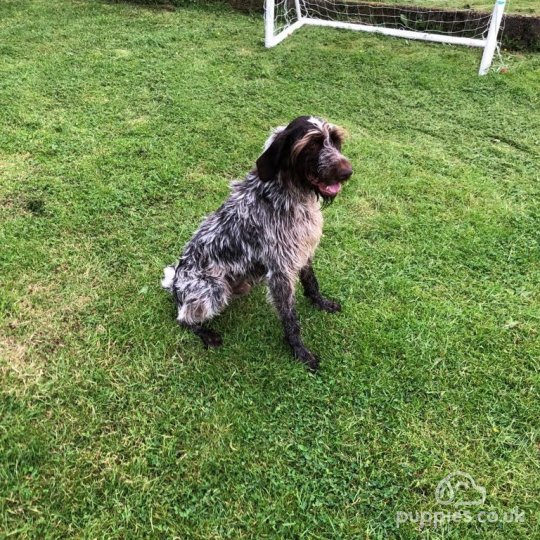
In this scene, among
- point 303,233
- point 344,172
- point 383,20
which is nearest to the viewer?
point 344,172

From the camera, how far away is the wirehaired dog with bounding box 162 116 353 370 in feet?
9.60

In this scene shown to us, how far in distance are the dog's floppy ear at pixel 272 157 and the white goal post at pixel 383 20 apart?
5.07 meters

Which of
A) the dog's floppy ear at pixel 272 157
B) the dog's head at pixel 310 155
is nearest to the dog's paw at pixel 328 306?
the dog's head at pixel 310 155

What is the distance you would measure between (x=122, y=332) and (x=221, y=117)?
10.7ft

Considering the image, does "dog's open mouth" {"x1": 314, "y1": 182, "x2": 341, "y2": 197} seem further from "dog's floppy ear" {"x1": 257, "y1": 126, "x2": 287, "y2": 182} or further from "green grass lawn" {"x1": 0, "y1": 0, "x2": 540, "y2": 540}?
"green grass lawn" {"x1": 0, "y1": 0, "x2": 540, "y2": 540}

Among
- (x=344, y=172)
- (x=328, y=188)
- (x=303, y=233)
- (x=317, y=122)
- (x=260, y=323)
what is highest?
(x=317, y=122)

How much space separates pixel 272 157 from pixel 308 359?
142 centimetres

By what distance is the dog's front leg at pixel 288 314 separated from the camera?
3250 mm

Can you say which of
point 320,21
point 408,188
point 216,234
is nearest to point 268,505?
point 216,234

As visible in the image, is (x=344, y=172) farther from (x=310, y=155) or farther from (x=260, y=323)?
(x=260, y=323)

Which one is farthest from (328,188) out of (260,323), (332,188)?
(260,323)

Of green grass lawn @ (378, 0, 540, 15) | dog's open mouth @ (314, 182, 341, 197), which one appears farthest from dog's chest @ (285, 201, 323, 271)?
green grass lawn @ (378, 0, 540, 15)

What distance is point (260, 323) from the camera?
3.65 m

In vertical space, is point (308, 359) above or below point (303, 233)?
below
